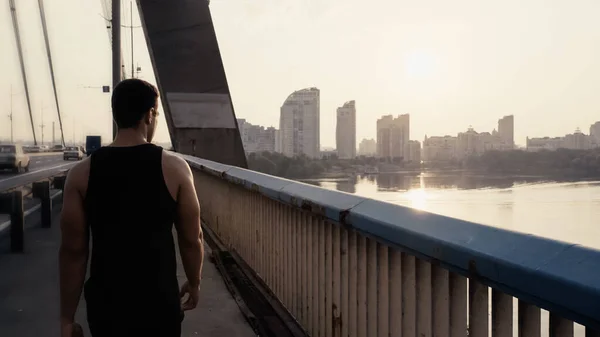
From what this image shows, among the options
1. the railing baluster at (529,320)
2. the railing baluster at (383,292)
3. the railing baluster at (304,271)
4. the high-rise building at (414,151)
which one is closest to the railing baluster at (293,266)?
the railing baluster at (304,271)

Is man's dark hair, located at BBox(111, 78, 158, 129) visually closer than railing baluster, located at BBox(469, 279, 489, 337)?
No

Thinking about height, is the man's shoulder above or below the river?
above

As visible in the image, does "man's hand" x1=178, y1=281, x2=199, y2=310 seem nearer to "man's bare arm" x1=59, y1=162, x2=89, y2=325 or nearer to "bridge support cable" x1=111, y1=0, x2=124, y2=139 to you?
"man's bare arm" x1=59, y1=162, x2=89, y2=325

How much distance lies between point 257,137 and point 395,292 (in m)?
17.8

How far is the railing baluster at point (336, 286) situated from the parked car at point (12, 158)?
118ft

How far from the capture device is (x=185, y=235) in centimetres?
275

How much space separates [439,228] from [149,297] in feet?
4.18

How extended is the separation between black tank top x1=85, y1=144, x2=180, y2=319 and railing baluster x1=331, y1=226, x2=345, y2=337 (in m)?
1.39

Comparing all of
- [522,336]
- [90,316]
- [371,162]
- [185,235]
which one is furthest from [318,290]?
[371,162]

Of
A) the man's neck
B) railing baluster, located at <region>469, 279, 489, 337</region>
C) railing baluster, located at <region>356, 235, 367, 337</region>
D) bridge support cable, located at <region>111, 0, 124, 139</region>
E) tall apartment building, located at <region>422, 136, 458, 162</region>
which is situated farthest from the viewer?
bridge support cable, located at <region>111, 0, 124, 139</region>

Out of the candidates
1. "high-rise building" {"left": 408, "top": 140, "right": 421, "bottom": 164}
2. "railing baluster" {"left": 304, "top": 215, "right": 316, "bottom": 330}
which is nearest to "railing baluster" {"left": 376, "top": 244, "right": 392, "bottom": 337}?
"railing baluster" {"left": 304, "top": 215, "right": 316, "bottom": 330}

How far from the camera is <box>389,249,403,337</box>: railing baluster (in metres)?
2.86

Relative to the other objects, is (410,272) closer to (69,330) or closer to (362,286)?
(362,286)

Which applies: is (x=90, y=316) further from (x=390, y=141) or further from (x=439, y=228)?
(x=390, y=141)
